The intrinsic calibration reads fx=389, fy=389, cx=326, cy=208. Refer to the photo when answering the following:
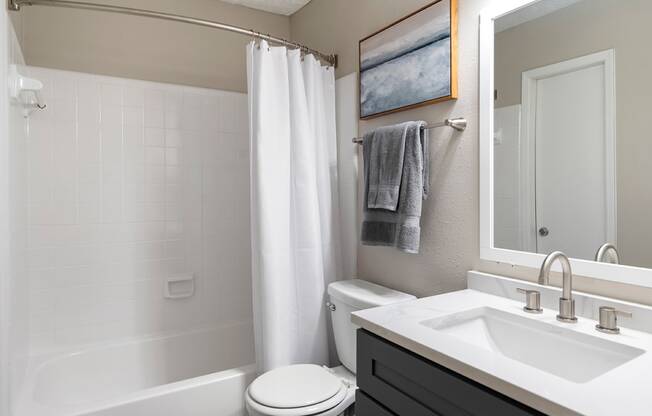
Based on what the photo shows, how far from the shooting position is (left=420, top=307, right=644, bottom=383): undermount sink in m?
0.91

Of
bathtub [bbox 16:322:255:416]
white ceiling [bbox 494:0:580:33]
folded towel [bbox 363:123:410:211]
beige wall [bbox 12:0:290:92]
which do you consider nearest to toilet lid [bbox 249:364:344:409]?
bathtub [bbox 16:322:255:416]

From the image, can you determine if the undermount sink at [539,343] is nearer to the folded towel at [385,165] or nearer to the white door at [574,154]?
the white door at [574,154]

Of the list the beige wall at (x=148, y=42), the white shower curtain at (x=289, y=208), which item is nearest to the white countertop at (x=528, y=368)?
the white shower curtain at (x=289, y=208)

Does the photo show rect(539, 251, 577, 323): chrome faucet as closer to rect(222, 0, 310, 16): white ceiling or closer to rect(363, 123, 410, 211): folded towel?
rect(363, 123, 410, 211): folded towel

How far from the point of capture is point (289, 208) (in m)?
1.83

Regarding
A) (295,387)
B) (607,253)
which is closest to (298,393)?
(295,387)

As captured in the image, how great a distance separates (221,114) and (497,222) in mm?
1772

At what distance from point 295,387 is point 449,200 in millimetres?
939

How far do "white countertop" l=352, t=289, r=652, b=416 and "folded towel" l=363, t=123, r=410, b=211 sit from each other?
1.72 ft

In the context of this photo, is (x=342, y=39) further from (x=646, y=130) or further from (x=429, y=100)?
(x=646, y=130)

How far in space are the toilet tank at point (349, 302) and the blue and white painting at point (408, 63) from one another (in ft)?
2.70

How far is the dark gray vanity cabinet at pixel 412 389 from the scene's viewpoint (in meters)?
0.77

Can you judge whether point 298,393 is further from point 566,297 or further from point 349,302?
point 566,297

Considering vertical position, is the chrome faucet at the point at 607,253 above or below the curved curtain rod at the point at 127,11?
below
